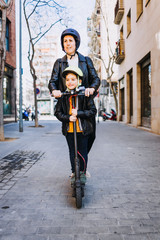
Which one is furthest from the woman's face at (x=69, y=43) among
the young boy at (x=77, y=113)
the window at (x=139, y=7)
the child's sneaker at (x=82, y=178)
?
the window at (x=139, y=7)

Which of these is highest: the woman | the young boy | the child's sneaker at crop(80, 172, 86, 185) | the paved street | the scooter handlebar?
the woman

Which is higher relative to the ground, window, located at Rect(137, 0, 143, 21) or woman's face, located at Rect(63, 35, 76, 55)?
window, located at Rect(137, 0, 143, 21)

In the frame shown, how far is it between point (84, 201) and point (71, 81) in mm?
1459

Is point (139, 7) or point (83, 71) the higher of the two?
point (139, 7)

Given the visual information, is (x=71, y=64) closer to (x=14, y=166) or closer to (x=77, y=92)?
(x=77, y=92)

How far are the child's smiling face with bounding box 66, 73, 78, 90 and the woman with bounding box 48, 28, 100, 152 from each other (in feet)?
0.82

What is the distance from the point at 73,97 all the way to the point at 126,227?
5.11 feet

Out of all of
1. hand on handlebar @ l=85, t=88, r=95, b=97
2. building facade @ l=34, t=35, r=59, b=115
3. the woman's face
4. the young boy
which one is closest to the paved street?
the young boy

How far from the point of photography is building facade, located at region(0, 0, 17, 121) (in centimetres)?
1957

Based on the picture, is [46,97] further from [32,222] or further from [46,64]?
[32,222]

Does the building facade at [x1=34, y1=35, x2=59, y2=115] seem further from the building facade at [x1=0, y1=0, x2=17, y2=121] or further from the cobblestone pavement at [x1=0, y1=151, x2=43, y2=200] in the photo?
the cobblestone pavement at [x1=0, y1=151, x2=43, y2=200]

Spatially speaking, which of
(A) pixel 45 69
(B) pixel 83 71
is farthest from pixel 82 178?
(A) pixel 45 69

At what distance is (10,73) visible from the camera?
812 inches

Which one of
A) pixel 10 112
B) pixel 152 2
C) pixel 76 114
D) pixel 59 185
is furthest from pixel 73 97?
pixel 10 112
